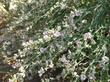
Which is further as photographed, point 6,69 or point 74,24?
point 6,69

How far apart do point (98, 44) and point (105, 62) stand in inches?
8.2

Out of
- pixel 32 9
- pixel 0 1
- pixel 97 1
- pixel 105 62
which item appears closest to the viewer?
pixel 105 62

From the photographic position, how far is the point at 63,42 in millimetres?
2402

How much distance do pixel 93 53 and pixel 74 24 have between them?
0.26 meters

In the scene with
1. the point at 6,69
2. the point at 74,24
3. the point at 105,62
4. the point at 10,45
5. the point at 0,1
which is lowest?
the point at 105,62

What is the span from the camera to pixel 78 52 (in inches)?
91.5

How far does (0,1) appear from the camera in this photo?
390cm

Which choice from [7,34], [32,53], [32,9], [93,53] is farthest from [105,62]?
[7,34]

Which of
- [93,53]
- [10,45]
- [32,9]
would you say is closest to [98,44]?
[93,53]

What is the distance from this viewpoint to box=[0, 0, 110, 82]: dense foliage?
7.57ft

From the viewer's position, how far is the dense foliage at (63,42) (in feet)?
7.57

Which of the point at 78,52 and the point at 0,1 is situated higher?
the point at 0,1

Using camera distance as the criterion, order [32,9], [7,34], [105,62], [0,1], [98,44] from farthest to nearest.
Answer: [0,1], [7,34], [32,9], [98,44], [105,62]

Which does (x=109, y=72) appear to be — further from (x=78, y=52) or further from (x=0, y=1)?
(x=0, y=1)
